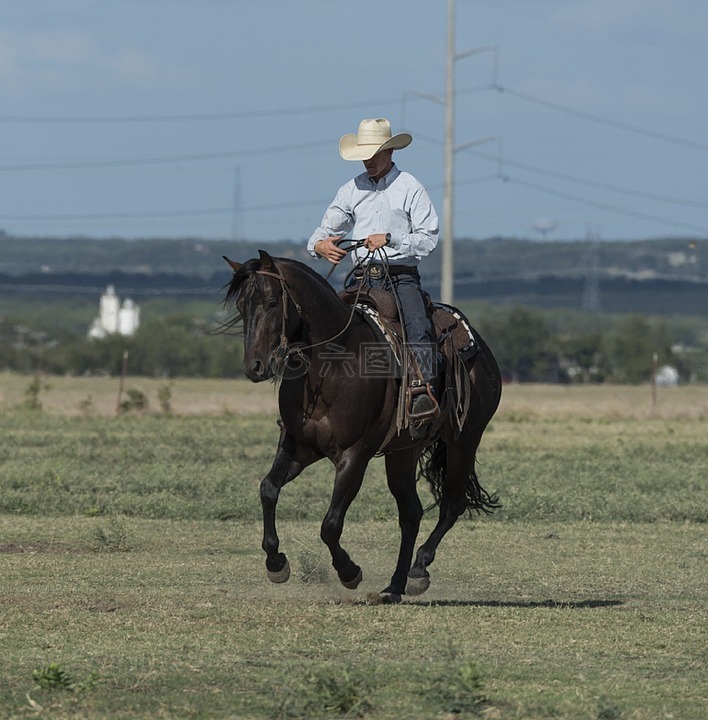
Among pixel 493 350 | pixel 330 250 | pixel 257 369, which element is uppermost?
pixel 493 350

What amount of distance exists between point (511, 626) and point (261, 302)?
2.52 m

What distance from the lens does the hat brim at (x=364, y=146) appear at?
1073cm

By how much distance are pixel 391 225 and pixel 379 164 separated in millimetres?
454

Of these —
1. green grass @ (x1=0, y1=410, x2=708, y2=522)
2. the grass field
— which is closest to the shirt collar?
the grass field

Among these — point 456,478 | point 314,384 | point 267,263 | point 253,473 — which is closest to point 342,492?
point 314,384

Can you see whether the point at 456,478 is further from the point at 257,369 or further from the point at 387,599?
the point at 257,369

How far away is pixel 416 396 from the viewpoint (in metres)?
10.5

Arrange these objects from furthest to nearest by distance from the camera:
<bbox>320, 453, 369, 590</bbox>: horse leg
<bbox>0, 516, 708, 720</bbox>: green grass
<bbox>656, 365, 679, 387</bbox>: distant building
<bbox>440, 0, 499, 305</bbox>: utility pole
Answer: <bbox>656, 365, 679, 387</bbox>: distant building
<bbox>440, 0, 499, 305</bbox>: utility pole
<bbox>320, 453, 369, 590</bbox>: horse leg
<bbox>0, 516, 708, 720</bbox>: green grass

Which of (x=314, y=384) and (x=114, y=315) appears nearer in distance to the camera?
(x=314, y=384)

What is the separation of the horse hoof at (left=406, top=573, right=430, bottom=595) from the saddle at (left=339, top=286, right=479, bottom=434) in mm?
1151

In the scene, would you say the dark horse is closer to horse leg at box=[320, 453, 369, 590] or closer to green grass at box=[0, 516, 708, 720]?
horse leg at box=[320, 453, 369, 590]

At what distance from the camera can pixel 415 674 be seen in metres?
7.55

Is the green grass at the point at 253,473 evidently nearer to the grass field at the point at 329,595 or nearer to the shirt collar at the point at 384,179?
the grass field at the point at 329,595

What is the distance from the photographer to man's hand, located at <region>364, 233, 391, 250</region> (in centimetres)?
1049
